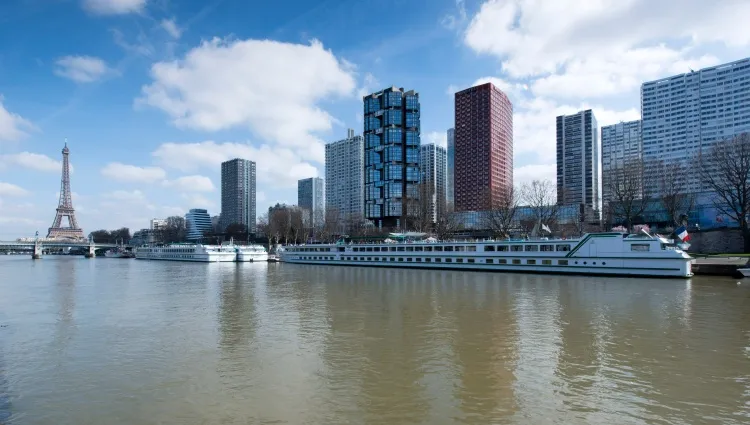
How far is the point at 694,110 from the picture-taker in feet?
438

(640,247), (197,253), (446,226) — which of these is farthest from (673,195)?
(197,253)

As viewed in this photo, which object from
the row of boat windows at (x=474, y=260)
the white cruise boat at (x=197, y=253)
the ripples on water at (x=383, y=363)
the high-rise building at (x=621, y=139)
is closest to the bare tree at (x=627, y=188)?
the row of boat windows at (x=474, y=260)

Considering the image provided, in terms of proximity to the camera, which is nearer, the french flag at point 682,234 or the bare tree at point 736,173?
the french flag at point 682,234

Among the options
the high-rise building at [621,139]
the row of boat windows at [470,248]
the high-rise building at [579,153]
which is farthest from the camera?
the high-rise building at [579,153]

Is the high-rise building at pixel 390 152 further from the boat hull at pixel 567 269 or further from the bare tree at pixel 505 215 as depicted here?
the boat hull at pixel 567 269

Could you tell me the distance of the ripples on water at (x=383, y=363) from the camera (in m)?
11.4

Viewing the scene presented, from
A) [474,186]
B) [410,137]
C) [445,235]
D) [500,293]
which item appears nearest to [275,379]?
[500,293]

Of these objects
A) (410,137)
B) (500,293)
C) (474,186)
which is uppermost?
(410,137)

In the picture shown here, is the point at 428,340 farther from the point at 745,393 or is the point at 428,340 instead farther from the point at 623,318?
the point at 623,318

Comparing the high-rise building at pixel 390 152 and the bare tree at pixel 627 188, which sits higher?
the high-rise building at pixel 390 152

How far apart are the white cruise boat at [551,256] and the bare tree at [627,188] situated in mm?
22397

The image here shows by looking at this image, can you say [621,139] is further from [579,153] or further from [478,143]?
[478,143]

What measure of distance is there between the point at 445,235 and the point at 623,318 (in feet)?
278

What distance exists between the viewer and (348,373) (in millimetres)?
14602
